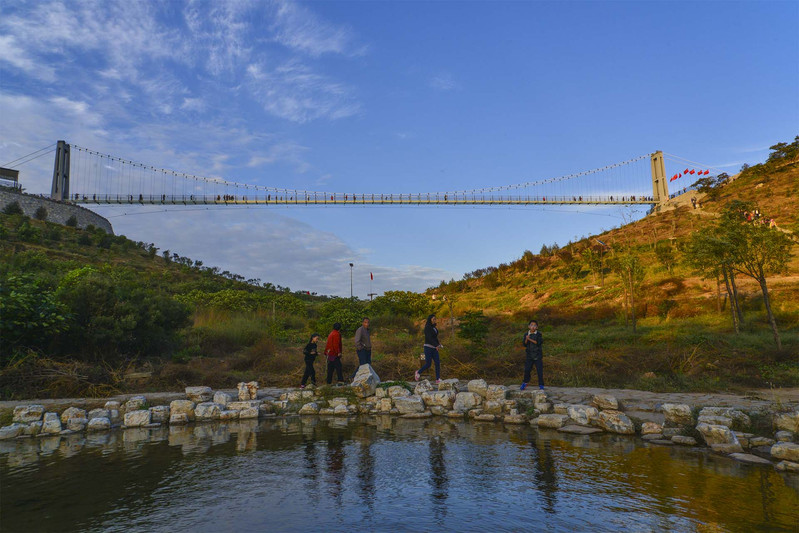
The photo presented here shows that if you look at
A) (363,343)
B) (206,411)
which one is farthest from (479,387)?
(206,411)

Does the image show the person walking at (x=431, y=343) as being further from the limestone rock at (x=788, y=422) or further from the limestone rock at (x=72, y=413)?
the limestone rock at (x=72, y=413)

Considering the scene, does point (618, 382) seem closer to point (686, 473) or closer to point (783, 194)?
point (686, 473)

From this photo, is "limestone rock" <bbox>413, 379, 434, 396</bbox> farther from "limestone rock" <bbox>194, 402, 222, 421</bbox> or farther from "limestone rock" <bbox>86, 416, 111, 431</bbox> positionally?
"limestone rock" <bbox>86, 416, 111, 431</bbox>

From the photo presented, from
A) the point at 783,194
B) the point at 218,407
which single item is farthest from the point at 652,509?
the point at 783,194

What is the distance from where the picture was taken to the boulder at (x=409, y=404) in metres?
11.1

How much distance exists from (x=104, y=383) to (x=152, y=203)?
2716 inches

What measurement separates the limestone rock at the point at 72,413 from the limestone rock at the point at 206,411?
2.29 m

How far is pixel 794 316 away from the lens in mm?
17641

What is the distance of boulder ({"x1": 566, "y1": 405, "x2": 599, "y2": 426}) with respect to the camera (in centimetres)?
916

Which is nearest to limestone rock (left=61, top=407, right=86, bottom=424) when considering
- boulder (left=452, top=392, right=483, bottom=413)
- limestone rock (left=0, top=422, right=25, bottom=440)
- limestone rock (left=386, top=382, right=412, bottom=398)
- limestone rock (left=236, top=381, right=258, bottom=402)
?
limestone rock (left=0, top=422, right=25, bottom=440)

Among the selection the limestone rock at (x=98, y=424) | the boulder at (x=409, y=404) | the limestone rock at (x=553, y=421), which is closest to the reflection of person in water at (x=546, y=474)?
the limestone rock at (x=553, y=421)

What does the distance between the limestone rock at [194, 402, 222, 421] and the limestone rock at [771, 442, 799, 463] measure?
10648 mm

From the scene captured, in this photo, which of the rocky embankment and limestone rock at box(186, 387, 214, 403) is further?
limestone rock at box(186, 387, 214, 403)

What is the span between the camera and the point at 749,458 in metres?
6.80
